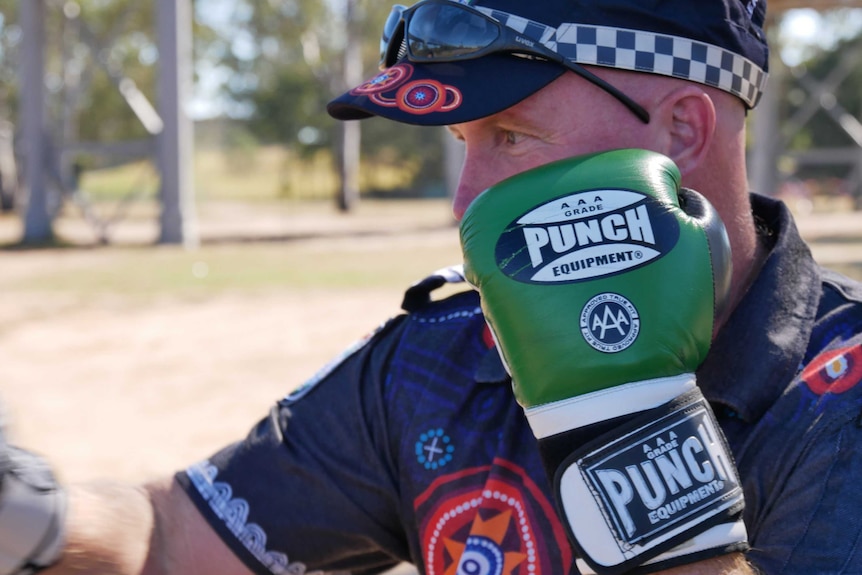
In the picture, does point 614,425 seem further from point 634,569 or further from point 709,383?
point 709,383

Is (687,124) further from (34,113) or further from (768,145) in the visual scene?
(768,145)

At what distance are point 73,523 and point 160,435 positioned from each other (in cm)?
343

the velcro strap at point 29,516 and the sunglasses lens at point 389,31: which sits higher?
the sunglasses lens at point 389,31

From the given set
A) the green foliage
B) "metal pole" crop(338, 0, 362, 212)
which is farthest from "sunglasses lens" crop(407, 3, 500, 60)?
the green foliage

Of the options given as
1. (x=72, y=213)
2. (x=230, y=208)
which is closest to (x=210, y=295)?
(x=72, y=213)

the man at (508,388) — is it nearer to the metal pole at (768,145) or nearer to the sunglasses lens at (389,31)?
the sunglasses lens at (389,31)

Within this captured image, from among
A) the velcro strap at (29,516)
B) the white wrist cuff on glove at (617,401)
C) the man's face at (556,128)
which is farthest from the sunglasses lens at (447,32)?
the velcro strap at (29,516)

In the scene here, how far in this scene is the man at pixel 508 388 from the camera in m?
1.29

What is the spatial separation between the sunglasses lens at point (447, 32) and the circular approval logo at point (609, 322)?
475mm

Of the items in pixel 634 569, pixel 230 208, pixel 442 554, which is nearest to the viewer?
pixel 634 569

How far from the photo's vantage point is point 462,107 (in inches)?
55.0

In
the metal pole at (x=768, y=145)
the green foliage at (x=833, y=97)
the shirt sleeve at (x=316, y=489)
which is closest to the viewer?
the shirt sleeve at (x=316, y=489)

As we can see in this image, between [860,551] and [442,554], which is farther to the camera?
[442,554]

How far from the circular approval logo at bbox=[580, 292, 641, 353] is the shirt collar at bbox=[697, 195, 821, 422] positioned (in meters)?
0.27
